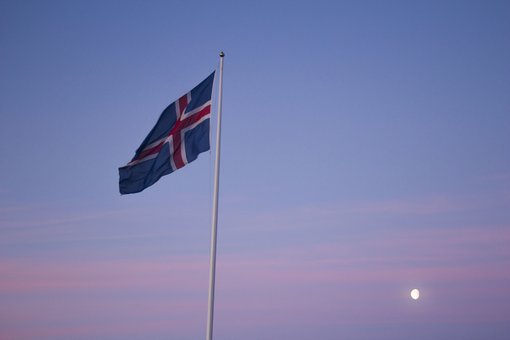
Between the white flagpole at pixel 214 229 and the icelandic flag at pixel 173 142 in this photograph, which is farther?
the icelandic flag at pixel 173 142

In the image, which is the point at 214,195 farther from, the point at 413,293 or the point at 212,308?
the point at 413,293

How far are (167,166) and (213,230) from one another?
2596mm

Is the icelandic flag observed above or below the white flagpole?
above

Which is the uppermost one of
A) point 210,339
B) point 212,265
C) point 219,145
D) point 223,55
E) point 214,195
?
point 223,55

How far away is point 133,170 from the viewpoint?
2031 centimetres

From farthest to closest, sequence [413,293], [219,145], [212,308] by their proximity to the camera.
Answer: [413,293], [219,145], [212,308]

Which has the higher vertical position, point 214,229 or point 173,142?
point 173,142

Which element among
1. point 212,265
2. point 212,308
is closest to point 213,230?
point 212,265

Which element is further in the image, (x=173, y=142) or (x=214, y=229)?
(x=173, y=142)

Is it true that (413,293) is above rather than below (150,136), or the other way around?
below

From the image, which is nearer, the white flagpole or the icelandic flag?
the white flagpole

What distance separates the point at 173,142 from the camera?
20.0 m

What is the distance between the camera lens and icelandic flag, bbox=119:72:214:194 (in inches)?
777

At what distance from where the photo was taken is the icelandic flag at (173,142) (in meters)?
19.7
